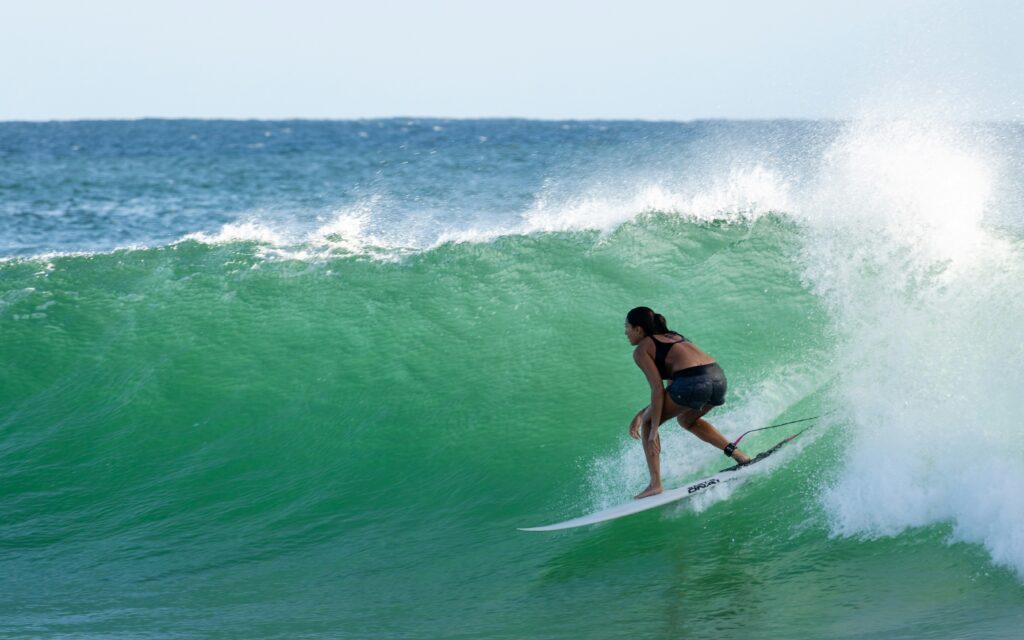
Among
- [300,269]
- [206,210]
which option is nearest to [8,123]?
[206,210]

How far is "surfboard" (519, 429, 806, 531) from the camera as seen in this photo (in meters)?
5.88

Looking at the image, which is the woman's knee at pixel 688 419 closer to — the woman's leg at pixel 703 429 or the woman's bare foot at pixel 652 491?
the woman's leg at pixel 703 429

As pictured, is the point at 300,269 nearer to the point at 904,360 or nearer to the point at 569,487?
the point at 569,487

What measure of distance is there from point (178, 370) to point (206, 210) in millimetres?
14214

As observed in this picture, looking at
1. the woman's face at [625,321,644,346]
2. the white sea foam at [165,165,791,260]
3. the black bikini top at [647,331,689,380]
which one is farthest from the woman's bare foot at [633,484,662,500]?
the white sea foam at [165,165,791,260]

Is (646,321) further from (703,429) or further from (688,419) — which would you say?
(703,429)

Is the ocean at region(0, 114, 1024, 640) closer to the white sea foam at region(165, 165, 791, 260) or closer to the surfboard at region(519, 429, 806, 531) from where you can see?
the white sea foam at region(165, 165, 791, 260)

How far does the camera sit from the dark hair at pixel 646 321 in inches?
228

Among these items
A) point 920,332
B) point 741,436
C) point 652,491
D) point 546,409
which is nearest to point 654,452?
point 652,491

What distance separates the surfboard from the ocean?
240 millimetres

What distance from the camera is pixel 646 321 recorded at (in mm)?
5816

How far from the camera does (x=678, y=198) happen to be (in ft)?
35.7

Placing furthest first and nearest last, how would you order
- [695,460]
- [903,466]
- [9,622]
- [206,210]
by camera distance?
[206,210]
[695,460]
[903,466]
[9,622]

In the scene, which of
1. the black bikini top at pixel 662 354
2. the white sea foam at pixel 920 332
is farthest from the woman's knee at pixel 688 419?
the white sea foam at pixel 920 332
